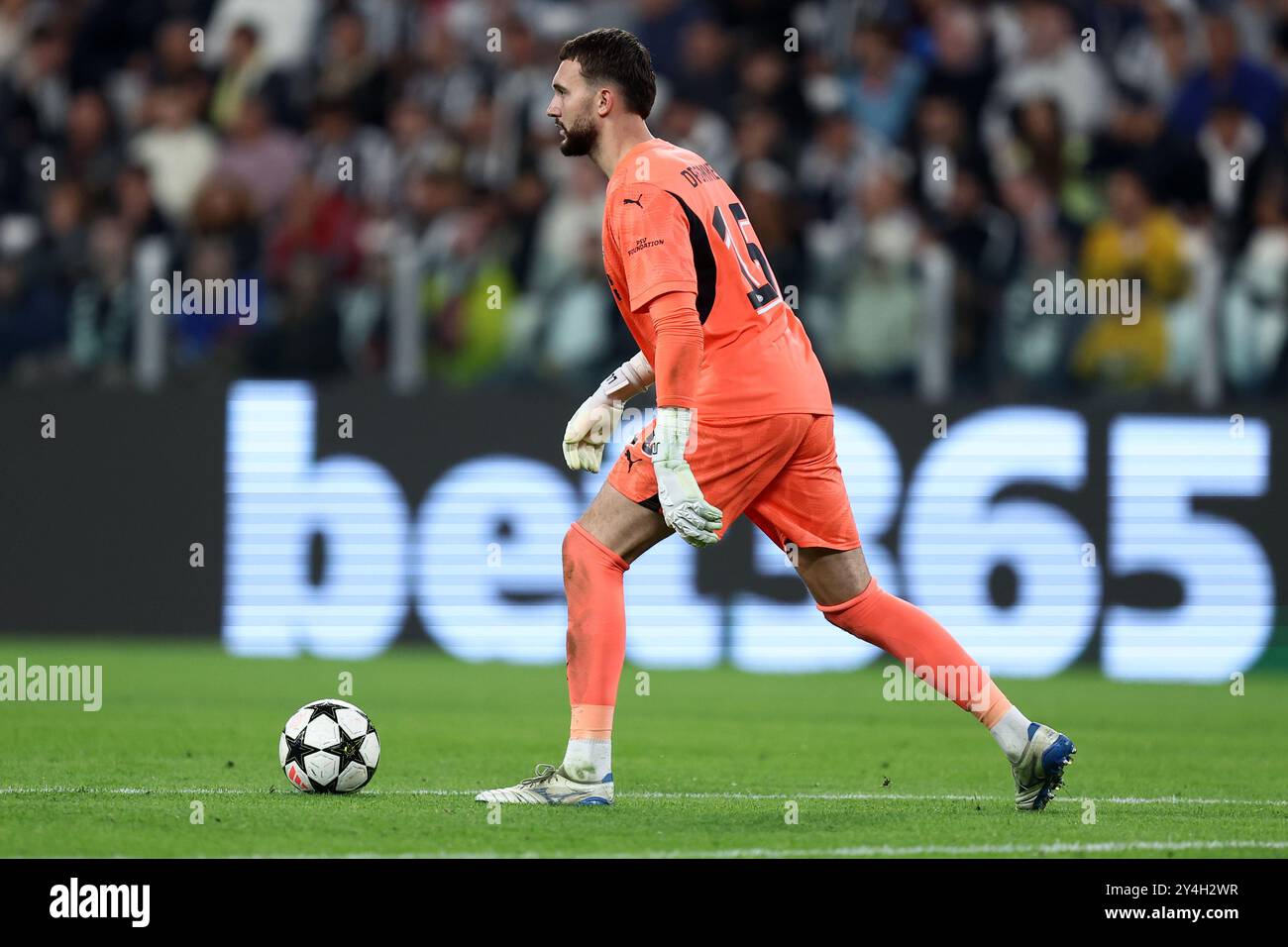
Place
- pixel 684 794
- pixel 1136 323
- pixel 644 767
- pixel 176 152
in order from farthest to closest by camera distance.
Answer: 1. pixel 176 152
2. pixel 1136 323
3. pixel 644 767
4. pixel 684 794

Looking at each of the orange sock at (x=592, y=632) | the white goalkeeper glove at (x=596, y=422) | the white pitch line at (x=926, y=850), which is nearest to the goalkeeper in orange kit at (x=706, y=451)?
the orange sock at (x=592, y=632)

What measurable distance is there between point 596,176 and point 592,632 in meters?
7.70

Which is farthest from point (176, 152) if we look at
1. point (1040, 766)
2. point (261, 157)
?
point (1040, 766)

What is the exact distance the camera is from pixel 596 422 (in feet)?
24.6

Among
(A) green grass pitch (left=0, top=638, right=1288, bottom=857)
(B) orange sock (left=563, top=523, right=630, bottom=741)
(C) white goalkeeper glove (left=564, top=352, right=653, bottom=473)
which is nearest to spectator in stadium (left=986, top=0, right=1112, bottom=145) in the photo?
(A) green grass pitch (left=0, top=638, right=1288, bottom=857)

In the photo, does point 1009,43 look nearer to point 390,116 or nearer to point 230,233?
point 390,116

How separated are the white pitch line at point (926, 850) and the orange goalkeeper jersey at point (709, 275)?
5.28 ft

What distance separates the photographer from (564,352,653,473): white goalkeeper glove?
7.47 meters

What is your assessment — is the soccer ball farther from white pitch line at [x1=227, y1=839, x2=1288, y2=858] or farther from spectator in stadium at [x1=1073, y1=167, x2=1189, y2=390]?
spectator in stadium at [x1=1073, y1=167, x2=1189, y2=390]

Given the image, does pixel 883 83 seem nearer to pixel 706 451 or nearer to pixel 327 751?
pixel 706 451

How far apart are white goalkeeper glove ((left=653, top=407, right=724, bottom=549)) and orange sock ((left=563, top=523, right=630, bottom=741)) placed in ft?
1.34

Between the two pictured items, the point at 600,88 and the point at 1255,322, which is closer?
the point at 600,88

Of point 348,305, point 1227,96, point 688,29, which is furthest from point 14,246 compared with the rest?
point 1227,96

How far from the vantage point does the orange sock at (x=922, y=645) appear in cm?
722
